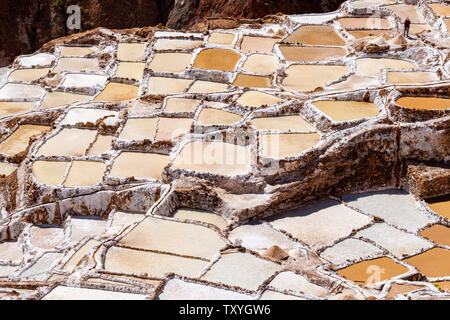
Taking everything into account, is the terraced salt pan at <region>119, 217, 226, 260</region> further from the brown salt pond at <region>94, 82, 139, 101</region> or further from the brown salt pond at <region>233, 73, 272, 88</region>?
the brown salt pond at <region>94, 82, 139, 101</region>

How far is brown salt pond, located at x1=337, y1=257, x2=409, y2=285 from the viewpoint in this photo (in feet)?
37.2

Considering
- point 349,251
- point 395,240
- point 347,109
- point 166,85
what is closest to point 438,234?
point 395,240

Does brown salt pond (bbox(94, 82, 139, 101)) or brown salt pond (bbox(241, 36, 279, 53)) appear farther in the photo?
brown salt pond (bbox(241, 36, 279, 53))

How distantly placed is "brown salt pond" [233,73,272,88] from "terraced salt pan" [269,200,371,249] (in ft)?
16.1

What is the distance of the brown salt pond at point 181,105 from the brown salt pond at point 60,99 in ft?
10.6

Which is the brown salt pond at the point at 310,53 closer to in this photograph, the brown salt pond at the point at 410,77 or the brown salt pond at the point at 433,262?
the brown salt pond at the point at 410,77

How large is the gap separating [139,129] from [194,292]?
7.28 metres

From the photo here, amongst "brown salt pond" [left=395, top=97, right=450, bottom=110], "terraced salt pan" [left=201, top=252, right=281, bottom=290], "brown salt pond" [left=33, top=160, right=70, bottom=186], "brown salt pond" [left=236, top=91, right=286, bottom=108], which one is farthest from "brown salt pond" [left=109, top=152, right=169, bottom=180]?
"brown salt pond" [left=395, top=97, right=450, bottom=110]

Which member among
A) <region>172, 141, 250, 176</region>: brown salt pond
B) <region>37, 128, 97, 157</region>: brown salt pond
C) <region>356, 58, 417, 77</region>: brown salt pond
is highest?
<region>356, 58, 417, 77</region>: brown salt pond

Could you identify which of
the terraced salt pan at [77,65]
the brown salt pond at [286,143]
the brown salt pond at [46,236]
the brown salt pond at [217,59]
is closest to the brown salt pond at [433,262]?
the brown salt pond at [286,143]

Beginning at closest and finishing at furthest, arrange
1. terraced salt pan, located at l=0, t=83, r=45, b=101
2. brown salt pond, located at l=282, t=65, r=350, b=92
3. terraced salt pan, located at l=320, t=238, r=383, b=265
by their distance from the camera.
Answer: terraced salt pan, located at l=320, t=238, r=383, b=265
brown salt pond, located at l=282, t=65, r=350, b=92
terraced salt pan, located at l=0, t=83, r=45, b=101

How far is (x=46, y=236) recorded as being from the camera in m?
14.4

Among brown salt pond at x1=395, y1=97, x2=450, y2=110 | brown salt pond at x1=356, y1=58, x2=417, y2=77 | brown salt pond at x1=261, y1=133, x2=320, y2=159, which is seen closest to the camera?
brown salt pond at x1=261, y1=133, x2=320, y2=159

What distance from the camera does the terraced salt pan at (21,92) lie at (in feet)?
65.6
